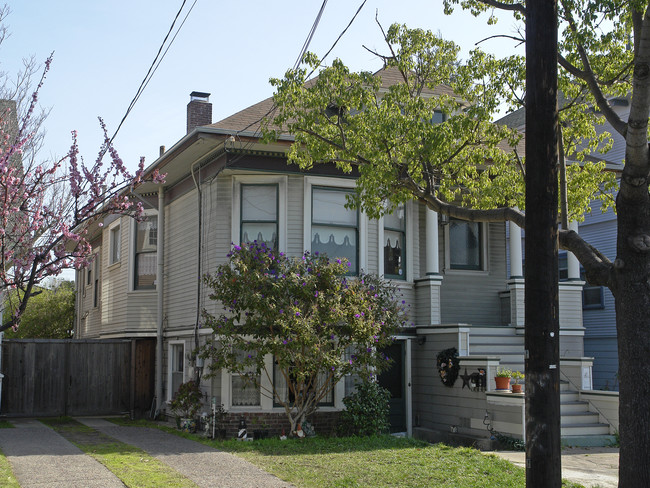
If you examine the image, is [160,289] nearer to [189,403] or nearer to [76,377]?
[76,377]

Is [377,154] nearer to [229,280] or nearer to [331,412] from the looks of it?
[229,280]

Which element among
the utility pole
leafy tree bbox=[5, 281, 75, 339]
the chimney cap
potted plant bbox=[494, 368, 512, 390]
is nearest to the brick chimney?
the chimney cap

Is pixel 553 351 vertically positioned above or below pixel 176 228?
below

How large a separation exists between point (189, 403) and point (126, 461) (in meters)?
3.50

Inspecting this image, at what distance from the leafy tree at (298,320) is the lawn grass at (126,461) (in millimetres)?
2177

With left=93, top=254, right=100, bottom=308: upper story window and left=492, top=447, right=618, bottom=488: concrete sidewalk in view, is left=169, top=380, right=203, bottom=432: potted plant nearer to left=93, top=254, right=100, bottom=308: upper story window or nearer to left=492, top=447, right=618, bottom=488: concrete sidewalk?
left=492, top=447, right=618, bottom=488: concrete sidewalk

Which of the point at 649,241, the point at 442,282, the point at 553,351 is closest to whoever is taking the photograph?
the point at 553,351

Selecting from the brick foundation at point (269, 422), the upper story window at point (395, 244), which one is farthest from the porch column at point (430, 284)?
the brick foundation at point (269, 422)

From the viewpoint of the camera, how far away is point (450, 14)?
10609 mm

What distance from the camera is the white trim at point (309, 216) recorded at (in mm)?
14562

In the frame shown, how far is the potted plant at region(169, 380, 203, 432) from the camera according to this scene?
14.4m

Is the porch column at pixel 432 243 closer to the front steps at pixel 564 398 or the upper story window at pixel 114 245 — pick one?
the front steps at pixel 564 398

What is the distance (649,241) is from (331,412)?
26.5 ft

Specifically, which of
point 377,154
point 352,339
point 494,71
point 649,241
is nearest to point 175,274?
point 352,339
